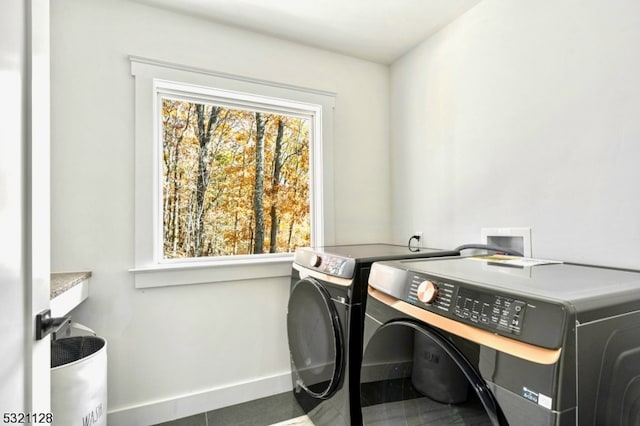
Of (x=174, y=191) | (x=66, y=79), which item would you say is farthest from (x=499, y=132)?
(x=66, y=79)

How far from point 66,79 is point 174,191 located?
2.55ft

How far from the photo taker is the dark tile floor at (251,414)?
6.15ft

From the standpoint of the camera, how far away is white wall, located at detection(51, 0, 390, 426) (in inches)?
68.8

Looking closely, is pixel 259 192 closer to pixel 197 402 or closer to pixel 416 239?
pixel 416 239

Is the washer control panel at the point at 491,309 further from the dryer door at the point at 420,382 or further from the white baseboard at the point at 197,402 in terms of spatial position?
the white baseboard at the point at 197,402

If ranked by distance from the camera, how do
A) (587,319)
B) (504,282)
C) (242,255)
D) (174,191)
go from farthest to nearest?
(242,255) < (174,191) < (504,282) < (587,319)

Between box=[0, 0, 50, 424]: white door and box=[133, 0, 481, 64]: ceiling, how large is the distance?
1.28 m

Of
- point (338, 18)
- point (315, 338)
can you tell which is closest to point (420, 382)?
point (315, 338)

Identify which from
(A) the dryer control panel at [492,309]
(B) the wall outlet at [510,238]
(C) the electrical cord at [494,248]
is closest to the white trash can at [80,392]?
(A) the dryer control panel at [492,309]

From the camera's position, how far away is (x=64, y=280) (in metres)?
1.53

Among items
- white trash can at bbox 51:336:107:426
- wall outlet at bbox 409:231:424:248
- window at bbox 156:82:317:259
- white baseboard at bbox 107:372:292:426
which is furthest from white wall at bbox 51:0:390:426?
wall outlet at bbox 409:231:424:248

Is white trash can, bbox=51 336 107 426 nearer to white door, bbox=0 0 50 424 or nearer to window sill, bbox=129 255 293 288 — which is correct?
window sill, bbox=129 255 293 288

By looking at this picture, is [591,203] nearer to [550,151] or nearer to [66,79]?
[550,151]

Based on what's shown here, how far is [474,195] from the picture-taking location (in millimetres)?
1930
